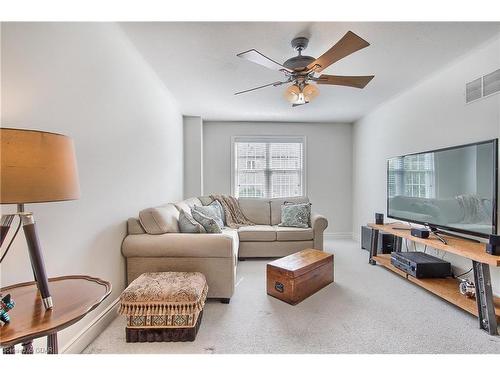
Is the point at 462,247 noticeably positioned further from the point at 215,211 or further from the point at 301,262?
the point at 215,211

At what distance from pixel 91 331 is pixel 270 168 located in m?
4.01

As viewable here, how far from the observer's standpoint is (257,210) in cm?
419

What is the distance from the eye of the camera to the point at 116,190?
202cm

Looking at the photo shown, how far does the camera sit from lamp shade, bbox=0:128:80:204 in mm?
776

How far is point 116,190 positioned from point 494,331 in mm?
3094

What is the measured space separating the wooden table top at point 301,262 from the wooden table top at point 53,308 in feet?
5.11

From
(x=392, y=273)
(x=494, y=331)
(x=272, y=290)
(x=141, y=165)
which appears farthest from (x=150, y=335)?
(x=392, y=273)

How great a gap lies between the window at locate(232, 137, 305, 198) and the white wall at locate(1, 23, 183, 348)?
2486mm

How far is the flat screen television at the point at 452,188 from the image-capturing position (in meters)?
2.01

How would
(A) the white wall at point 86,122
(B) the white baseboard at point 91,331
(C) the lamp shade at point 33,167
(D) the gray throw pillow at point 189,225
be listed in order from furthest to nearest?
(D) the gray throw pillow at point 189,225, (B) the white baseboard at point 91,331, (A) the white wall at point 86,122, (C) the lamp shade at point 33,167

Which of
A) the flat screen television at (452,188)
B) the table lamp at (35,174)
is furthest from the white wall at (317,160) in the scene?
the table lamp at (35,174)

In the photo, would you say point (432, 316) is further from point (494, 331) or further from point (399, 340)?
point (399, 340)

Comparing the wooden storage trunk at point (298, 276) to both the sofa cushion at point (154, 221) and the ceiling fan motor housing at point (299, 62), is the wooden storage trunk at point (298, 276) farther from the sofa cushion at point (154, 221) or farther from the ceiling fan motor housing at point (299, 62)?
the ceiling fan motor housing at point (299, 62)

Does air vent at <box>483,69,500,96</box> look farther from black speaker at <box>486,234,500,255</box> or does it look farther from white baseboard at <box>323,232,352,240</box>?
white baseboard at <box>323,232,352,240</box>
